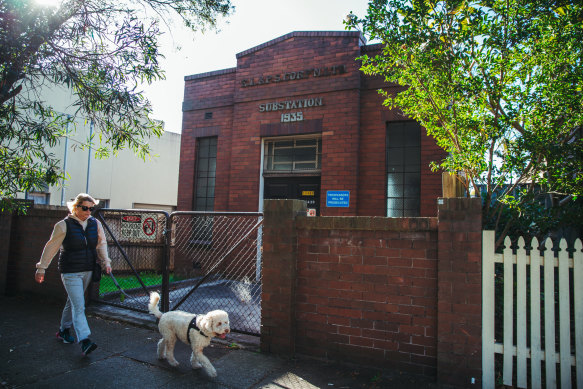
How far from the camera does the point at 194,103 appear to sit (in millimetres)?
9906

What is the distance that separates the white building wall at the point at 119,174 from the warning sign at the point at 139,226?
1148cm

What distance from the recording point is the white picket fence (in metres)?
3.30

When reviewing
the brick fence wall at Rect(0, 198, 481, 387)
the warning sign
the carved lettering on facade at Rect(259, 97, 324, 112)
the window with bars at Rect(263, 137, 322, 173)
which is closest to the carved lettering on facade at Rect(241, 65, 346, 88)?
the carved lettering on facade at Rect(259, 97, 324, 112)

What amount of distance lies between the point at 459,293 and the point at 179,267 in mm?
6864

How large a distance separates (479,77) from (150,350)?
5.01 m

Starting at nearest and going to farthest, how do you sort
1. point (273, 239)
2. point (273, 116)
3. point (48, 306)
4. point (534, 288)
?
point (534, 288)
point (273, 239)
point (48, 306)
point (273, 116)

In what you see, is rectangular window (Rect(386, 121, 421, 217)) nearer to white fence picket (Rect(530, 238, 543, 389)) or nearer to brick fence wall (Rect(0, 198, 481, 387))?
brick fence wall (Rect(0, 198, 481, 387))

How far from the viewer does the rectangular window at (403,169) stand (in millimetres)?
7539

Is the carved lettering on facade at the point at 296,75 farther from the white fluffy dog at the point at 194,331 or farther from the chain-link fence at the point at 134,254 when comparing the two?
the white fluffy dog at the point at 194,331

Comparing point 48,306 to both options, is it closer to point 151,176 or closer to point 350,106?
point 350,106

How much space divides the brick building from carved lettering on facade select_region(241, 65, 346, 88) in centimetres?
2

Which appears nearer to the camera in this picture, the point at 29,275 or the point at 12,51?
the point at 12,51

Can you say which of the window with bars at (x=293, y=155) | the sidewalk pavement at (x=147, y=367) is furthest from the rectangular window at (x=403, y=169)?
the sidewalk pavement at (x=147, y=367)

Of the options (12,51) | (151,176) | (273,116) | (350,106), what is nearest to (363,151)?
(350,106)
